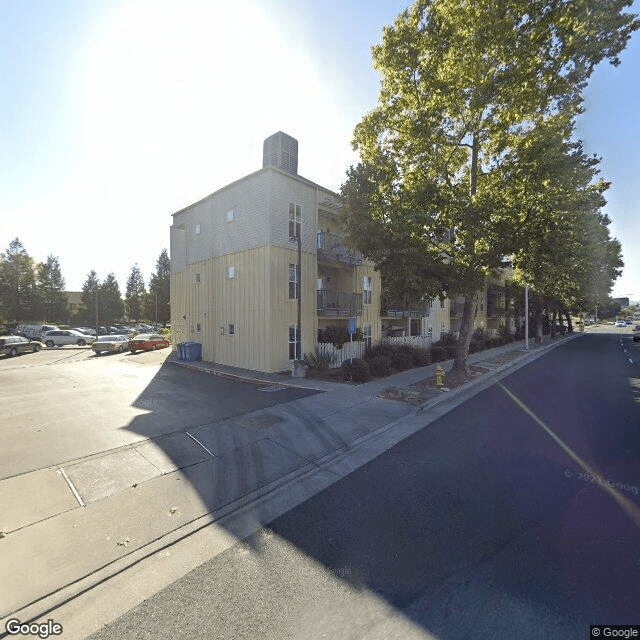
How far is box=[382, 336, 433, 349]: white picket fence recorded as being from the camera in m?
21.0

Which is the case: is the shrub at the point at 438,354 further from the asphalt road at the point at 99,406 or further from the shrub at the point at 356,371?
the asphalt road at the point at 99,406

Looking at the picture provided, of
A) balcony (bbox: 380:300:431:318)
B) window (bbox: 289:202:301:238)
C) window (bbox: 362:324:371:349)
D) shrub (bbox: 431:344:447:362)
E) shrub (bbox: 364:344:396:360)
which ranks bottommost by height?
shrub (bbox: 431:344:447:362)

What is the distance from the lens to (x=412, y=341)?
22.1 metres

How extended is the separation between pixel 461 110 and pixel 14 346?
32018mm

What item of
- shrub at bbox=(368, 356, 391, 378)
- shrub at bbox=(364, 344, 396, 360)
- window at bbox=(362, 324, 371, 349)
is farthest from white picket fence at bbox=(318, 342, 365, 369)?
window at bbox=(362, 324, 371, 349)

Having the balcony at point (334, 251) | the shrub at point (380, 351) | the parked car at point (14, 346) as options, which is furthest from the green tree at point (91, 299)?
the shrub at point (380, 351)

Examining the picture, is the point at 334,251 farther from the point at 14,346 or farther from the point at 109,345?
the point at 14,346

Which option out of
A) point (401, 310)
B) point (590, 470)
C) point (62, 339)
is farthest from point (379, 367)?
point (62, 339)

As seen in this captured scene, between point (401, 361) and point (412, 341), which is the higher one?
point (412, 341)

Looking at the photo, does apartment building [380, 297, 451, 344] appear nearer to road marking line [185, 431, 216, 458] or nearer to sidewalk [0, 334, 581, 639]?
sidewalk [0, 334, 581, 639]

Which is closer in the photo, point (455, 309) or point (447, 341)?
point (447, 341)

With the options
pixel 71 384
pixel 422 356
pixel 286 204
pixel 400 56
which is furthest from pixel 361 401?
pixel 400 56

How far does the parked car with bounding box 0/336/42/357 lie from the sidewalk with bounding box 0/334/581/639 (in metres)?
24.5

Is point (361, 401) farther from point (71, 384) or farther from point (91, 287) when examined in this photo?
point (91, 287)
